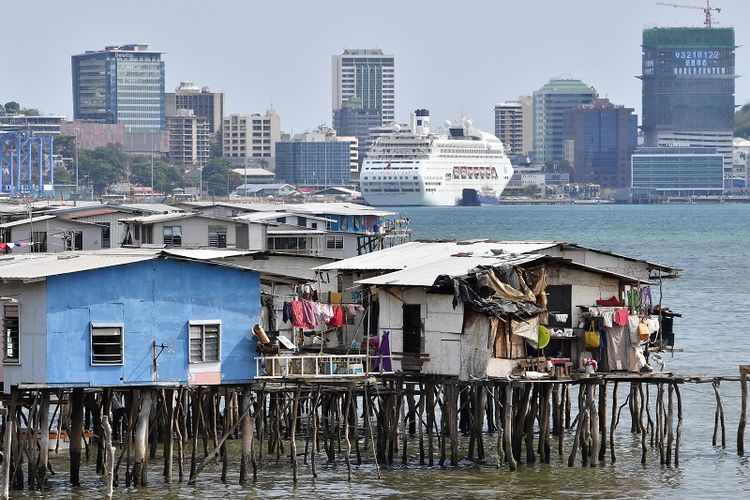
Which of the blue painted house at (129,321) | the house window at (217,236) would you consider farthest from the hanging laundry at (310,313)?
the house window at (217,236)

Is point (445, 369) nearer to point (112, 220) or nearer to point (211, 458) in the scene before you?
point (211, 458)

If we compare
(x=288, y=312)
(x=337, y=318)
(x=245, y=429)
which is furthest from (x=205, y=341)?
(x=337, y=318)

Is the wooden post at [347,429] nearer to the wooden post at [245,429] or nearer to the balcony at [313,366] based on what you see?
the balcony at [313,366]

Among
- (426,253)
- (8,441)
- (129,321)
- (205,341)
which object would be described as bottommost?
(8,441)

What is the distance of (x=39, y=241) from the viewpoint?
7269cm

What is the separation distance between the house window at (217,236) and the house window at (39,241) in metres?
7.73

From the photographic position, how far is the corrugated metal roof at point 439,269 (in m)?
39.4

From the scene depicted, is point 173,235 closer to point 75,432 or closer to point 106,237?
point 106,237

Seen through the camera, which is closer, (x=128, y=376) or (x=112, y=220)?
(x=128, y=376)

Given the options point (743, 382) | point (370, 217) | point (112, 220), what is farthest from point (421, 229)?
point (743, 382)

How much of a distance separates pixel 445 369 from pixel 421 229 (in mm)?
155352

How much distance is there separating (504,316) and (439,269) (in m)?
2.32

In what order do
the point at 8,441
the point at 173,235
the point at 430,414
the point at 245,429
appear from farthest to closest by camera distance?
1. the point at 173,235
2. the point at 430,414
3. the point at 245,429
4. the point at 8,441

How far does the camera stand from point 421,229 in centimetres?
19412
